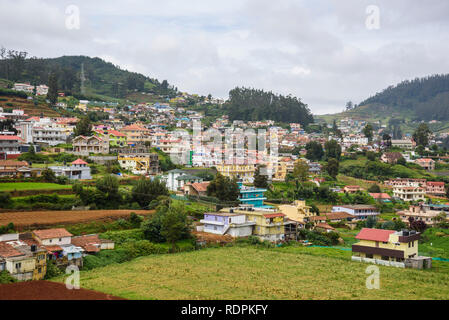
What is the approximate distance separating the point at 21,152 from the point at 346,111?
463ft

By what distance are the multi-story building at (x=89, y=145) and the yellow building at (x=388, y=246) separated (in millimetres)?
26816

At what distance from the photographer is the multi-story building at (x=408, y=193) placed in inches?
1866

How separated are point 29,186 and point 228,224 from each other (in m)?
12.4

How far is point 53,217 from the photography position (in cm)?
2470

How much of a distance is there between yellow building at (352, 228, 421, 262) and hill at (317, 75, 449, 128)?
12953 centimetres

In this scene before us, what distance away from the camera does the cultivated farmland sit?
2319cm

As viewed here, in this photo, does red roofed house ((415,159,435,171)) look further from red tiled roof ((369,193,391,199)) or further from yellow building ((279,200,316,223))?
yellow building ((279,200,316,223))

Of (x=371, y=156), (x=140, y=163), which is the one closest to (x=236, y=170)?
(x=140, y=163)

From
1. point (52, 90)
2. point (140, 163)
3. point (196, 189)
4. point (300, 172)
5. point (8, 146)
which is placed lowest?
point (196, 189)

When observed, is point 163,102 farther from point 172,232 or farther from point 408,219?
point 172,232

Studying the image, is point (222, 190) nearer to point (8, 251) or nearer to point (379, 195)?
point (379, 195)

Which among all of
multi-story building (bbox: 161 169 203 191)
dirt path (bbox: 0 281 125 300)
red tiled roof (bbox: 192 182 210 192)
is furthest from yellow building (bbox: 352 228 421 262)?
multi-story building (bbox: 161 169 203 191)

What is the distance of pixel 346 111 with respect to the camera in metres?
166

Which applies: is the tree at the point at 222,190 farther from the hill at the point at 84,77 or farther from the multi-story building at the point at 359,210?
the hill at the point at 84,77
